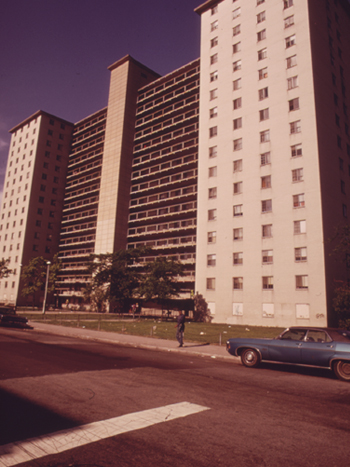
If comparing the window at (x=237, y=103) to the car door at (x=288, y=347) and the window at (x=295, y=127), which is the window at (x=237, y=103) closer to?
the window at (x=295, y=127)

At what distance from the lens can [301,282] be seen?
3359 cm

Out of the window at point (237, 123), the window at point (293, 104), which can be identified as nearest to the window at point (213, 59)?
the window at point (237, 123)

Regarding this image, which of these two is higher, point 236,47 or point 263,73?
point 236,47

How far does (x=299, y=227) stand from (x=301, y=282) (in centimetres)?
587

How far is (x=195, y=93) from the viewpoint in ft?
189

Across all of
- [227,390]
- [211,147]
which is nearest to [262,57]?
[211,147]

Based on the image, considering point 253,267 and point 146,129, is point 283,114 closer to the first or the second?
point 253,267

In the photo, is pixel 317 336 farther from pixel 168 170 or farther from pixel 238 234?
pixel 168 170

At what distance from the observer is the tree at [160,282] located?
1454 inches

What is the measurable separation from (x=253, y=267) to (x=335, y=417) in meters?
32.3

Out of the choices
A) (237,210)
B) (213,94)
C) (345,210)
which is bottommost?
(345,210)

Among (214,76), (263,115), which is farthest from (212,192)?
(214,76)

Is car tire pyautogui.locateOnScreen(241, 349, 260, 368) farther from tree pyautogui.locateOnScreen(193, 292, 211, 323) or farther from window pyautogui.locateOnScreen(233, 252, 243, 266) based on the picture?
tree pyautogui.locateOnScreen(193, 292, 211, 323)

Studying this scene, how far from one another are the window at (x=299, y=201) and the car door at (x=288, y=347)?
1069 inches
